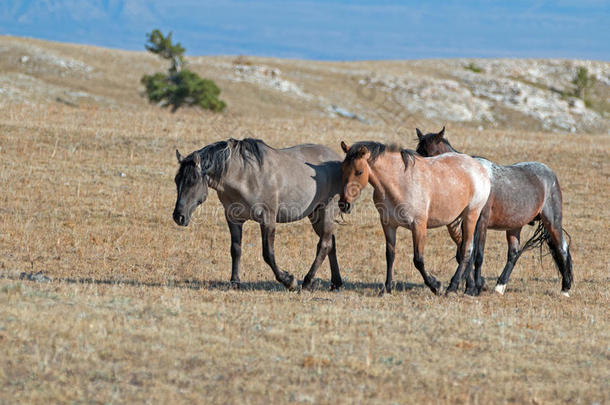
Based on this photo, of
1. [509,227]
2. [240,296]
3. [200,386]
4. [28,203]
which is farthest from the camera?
[28,203]

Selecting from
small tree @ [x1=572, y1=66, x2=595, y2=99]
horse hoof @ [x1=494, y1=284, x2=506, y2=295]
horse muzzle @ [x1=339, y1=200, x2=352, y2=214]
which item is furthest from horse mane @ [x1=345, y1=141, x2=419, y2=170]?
small tree @ [x1=572, y1=66, x2=595, y2=99]

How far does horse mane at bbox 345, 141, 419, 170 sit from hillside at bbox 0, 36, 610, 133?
37631 millimetres

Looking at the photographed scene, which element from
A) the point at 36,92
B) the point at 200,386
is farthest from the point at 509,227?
the point at 36,92

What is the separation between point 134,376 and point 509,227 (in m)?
8.02

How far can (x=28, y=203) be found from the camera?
60.4ft

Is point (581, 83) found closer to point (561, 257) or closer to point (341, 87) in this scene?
point (341, 87)

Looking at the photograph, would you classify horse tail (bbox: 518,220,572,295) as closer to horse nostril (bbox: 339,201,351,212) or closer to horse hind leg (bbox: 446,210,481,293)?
horse hind leg (bbox: 446,210,481,293)

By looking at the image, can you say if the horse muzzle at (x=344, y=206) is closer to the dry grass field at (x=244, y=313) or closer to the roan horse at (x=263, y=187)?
the roan horse at (x=263, y=187)

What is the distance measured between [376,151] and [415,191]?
87 cm

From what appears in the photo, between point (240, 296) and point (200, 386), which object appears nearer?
point (200, 386)

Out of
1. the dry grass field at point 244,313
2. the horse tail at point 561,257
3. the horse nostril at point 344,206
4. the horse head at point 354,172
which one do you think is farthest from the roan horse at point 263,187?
the horse tail at point 561,257

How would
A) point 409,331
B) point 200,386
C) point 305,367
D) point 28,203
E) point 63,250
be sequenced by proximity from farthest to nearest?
point 28,203 → point 63,250 → point 409,331 → point 305,367 → point 200,386

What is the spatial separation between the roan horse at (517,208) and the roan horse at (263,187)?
2.34m

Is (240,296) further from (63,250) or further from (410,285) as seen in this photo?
(63,250)
